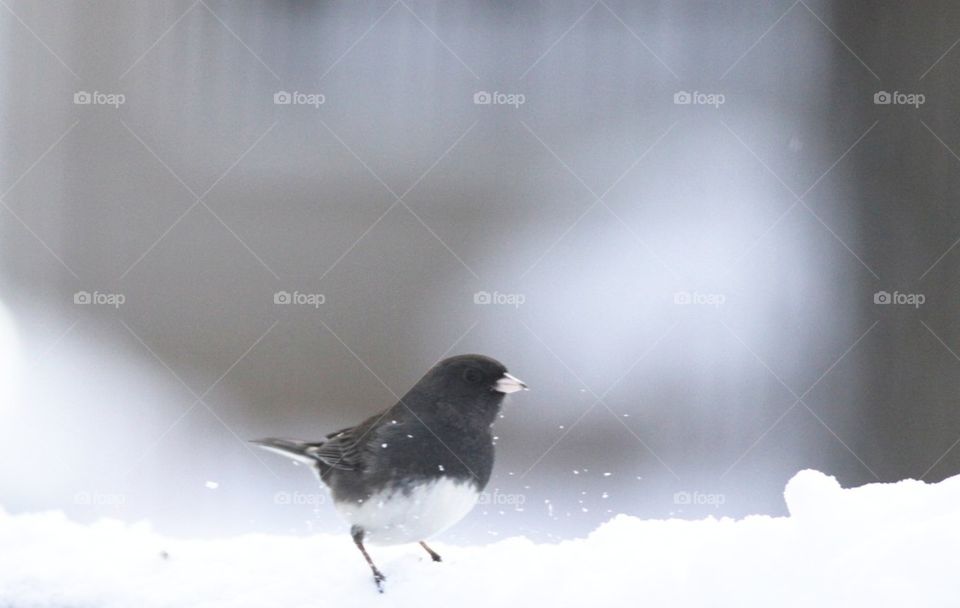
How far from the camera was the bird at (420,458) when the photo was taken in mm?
836

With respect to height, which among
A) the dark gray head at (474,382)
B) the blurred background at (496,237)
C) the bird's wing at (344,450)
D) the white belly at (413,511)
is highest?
the blurred background at (496,237)

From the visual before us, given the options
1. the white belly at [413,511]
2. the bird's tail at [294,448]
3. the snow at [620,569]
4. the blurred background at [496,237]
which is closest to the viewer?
the snow at [620,569]

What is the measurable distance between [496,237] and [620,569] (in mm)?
778

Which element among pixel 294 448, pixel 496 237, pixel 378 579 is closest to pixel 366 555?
pixel 378 579

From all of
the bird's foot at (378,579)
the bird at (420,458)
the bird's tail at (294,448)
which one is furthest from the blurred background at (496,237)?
the bird's foot at (378,579)

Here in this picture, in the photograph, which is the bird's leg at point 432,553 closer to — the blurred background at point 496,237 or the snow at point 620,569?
the snow at point 620,569

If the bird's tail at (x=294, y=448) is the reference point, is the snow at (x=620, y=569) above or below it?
below

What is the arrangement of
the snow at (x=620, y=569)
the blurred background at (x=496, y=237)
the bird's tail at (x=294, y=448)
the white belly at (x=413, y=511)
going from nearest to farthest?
the snow at (x=620, y=569) → the white belly at (x=413, y=511) → the bird's tail at (x=294, y=448) → the blurred background at (x=496, y=237)

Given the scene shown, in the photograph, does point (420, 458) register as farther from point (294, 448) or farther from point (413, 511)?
point (294, 448)

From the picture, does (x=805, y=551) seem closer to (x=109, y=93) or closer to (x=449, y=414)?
(x=449, y=414)

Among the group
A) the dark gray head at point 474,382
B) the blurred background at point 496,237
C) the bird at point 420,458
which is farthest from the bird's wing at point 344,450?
the blurred background at point 496,237

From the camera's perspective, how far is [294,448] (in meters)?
0.99

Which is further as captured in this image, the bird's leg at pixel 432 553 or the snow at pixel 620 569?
the bird's leg at pixel 432 553

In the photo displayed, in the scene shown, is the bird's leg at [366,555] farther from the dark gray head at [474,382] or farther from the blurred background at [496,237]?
the blurred background at [496,237]
